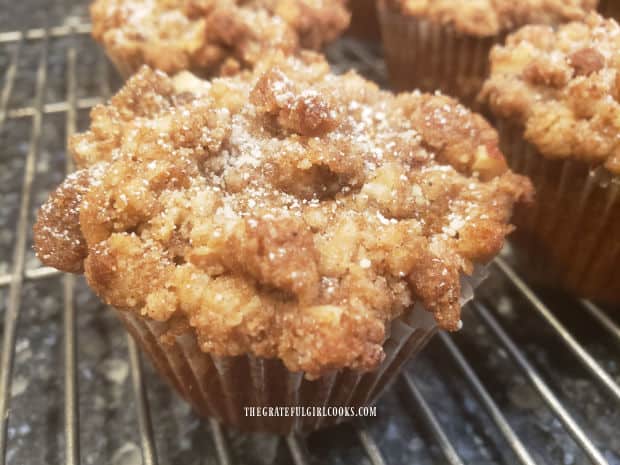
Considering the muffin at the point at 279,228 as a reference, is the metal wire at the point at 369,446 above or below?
below

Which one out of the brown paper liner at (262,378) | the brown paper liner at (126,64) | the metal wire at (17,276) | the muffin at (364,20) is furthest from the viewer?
the muffin at (364,20)

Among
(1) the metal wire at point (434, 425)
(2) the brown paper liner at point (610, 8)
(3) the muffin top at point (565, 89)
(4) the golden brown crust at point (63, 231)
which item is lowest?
(1) the metal wire at point (434, 425)

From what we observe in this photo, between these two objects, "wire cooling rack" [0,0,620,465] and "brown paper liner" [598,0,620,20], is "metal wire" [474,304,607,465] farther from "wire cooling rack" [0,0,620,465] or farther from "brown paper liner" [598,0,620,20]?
"brown paper liner" [598,0,620,20]

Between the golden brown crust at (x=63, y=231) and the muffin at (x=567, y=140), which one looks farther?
the muffin at (x=567, y=140)

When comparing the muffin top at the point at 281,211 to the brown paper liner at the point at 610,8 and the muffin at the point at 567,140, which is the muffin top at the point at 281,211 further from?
the brown paper liner at the point at 610,8

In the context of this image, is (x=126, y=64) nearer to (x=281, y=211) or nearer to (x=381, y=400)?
(x=281, y=211)

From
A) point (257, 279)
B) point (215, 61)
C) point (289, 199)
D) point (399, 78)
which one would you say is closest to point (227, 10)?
point (215, 61)

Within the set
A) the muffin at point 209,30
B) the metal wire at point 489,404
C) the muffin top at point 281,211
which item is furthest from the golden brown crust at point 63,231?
the metal wire at point 489,404
